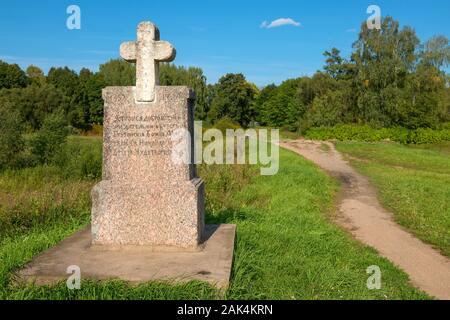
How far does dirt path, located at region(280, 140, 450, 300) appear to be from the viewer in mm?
5566

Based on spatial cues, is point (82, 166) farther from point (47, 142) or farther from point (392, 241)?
point (392, 241)

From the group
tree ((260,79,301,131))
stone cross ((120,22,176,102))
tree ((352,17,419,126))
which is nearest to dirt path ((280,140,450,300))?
stone cross ((120,22,176,102))

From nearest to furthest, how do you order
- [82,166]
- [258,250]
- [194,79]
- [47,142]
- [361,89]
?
1. [258,250]
2. [82,166]
3. [47,142]
4. [361,89]
5. [194,79]

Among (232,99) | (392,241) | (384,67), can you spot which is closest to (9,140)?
(392,241)

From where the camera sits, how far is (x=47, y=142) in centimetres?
1836

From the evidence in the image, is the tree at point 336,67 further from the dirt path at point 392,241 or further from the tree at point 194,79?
the dirt path at point 392,241

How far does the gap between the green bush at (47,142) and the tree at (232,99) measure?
39959mm

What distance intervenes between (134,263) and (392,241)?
4942mm

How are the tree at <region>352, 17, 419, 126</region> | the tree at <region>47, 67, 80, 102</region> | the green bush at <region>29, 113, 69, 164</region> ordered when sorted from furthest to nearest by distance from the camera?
1. the tree at <region>47, 67, 80, 102</region>
2. the tree at <region>352, 17, 419, 126</region>
3. the green bush at <region>29, 113, 69, 164</region>

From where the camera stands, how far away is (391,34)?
134 feet

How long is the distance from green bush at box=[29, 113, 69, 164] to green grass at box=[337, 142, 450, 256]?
13.3 m

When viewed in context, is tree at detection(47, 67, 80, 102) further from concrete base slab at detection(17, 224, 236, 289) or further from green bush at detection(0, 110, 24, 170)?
concrete base slab at detection(17, 224, 236, 289)
